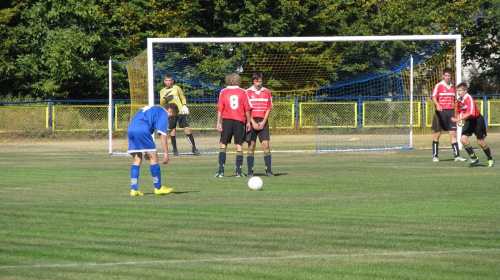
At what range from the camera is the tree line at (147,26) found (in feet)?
115

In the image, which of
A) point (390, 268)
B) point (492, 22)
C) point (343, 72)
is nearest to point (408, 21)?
point (492, 22)

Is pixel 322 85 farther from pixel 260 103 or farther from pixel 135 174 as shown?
pixel 135 174

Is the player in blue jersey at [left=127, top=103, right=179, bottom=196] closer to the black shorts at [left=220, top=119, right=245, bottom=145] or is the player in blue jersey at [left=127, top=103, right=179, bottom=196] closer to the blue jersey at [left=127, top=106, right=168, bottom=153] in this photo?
the blue jersey at [left=127, top=106, right=168, bottom=153]

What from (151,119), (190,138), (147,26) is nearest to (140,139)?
(151,119)

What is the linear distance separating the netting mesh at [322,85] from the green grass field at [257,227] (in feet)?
39.7

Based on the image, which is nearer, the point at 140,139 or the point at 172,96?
the point at 140,139

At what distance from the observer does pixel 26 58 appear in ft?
116

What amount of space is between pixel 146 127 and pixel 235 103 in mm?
3102

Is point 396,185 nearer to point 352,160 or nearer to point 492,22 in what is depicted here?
point 352,160

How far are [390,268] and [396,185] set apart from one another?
6.72 metres

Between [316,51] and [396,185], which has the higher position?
[316,51]

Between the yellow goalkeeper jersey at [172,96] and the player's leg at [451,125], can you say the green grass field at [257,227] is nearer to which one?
the player's leg at [451,125]

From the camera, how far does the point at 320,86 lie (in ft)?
103

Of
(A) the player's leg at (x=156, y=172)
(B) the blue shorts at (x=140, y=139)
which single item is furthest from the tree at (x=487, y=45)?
(B) the blue shorts at (x=140, y=139)
